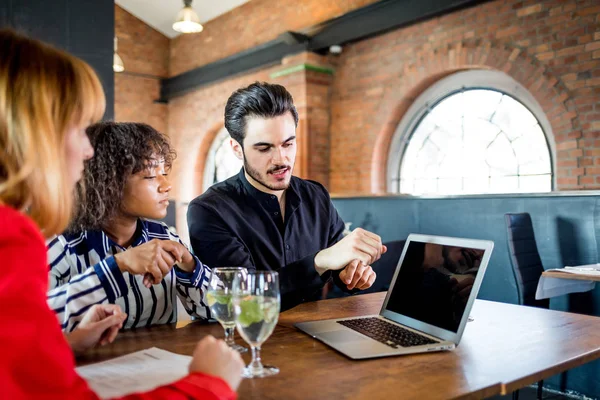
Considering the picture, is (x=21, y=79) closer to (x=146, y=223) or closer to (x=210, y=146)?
(x=146, y=223)

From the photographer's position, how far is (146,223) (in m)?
1.67

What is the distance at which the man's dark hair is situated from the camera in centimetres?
199

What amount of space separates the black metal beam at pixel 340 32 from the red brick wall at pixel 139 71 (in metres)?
1.65

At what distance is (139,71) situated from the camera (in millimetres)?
9867

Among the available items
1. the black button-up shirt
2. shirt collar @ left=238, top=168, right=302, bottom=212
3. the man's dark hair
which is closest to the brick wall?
the black button-up shirt

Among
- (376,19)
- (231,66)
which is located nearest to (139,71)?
(231,66)

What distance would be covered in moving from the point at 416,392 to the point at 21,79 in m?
Answer: 0.76

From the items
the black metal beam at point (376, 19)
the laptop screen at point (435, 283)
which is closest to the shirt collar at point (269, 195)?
the laptop screen at point (435, 283)

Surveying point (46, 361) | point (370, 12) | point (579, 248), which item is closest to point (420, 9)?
point (370, 12)

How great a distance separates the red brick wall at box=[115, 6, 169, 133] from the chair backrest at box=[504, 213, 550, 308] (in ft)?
24.7

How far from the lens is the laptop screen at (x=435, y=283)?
1.23 m

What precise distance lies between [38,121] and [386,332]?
90cm

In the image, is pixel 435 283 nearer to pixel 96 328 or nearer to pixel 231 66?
pixel 96 328

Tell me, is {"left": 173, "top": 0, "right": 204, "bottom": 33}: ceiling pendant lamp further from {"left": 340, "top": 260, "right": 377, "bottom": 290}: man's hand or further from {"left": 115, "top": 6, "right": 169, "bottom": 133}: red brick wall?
{"left": 340, "top": 260, "right": 377, "bottom": 290}: man's hand
